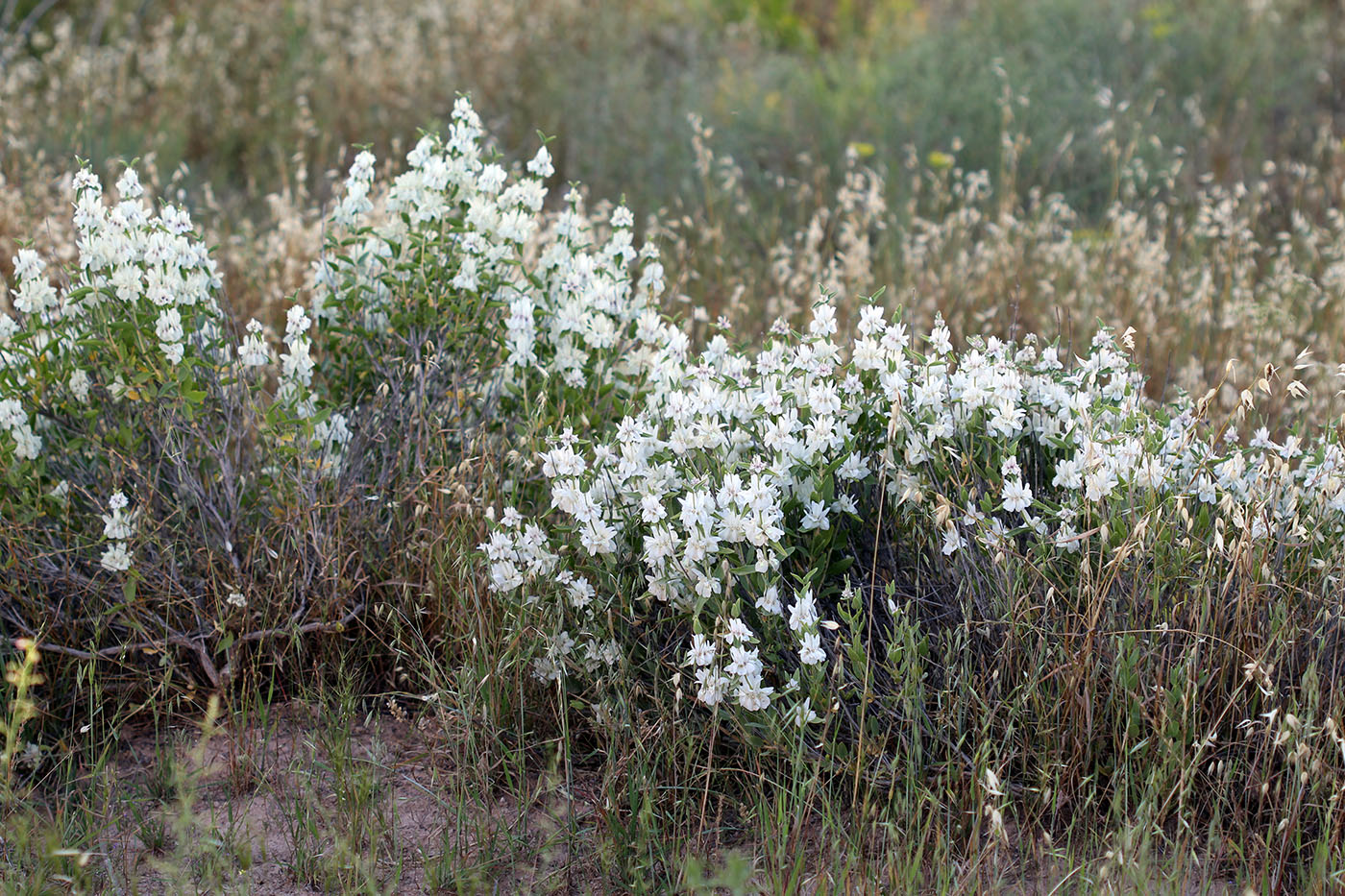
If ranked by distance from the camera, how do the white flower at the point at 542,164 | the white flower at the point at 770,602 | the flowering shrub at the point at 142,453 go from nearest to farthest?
the white flower at the point at 770,602, the flowering shrub at the point at 142,453, the white flower at the point at 542,164

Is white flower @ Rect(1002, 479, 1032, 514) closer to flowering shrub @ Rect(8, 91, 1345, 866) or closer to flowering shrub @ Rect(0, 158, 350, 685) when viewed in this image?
flowering shrub @ Rect(8, 91, 1345, 866)

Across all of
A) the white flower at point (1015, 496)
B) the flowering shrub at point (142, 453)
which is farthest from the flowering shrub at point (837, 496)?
the flowering shrub at point (142, 453)

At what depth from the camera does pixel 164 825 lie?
7.72 feet

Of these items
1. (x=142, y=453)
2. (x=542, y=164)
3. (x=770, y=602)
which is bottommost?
(x=770, y=602)

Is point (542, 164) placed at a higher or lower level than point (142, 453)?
higher

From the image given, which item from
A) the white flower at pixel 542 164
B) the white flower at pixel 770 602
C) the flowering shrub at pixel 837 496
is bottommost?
the white flower at pixel 770 602

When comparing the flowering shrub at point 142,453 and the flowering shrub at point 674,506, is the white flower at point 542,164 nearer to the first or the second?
the flowering shrub at point 674,506

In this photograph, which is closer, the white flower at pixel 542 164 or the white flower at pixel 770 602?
the white flower at pixel 770 602

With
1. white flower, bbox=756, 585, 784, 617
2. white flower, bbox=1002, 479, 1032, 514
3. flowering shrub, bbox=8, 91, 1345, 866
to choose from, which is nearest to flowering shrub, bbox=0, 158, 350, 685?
flowering shrub, bbox=8, 91, 1345, 866

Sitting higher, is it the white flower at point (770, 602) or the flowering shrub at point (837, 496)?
the flowering shrub at point (837, 496)

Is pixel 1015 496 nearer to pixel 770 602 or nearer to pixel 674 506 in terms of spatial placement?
pixel 770 602

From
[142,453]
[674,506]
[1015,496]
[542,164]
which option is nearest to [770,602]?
[674,506]

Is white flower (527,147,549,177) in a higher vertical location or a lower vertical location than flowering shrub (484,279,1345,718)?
higher

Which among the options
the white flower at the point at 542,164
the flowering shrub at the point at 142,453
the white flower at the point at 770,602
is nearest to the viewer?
the white flower at the point at 770,602
